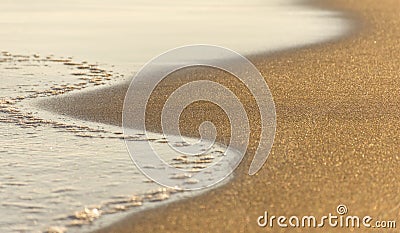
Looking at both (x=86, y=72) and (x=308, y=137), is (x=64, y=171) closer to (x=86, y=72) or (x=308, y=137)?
(x=308, y=137)

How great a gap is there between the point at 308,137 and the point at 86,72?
3.73m

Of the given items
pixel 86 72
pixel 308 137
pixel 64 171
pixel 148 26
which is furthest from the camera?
pixel 148 26

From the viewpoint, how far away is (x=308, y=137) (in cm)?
671

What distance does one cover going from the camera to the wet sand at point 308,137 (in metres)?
5.06

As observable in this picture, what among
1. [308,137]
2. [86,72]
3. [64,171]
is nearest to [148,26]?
[86,72]

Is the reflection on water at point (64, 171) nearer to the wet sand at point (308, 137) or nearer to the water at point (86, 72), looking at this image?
the water at point (86, 72)

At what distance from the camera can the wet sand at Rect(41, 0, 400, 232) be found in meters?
5.06

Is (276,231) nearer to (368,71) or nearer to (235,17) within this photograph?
(368,71)

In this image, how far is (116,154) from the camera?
20.6ft

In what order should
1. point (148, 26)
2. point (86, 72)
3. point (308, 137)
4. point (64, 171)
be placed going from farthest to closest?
1. point (148, 26)
2. point (86, 72)
3. point (308, 137)
4. point (64, 171)

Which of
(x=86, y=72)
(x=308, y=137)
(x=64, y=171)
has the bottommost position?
(x=64, y=171)

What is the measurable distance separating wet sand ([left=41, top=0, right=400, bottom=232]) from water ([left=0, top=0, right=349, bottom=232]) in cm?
34

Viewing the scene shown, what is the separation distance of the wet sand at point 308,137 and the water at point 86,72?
0.34 metres

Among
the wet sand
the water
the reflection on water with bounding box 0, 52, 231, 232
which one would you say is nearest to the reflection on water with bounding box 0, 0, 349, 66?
the water
